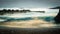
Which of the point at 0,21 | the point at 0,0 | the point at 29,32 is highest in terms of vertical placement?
the point at 0,0

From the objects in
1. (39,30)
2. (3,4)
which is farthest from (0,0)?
(39,30)

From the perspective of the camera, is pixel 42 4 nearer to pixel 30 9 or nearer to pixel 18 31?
pixel 30 9

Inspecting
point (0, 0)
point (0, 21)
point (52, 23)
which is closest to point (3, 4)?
point (0, 0)

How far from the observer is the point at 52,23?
127cm

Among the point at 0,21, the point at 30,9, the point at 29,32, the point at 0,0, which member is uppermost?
the point at 0,0

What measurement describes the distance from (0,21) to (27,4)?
1.23 ft

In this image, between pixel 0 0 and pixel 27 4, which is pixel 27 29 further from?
pixel 0 0

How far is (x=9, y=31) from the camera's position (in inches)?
49.9

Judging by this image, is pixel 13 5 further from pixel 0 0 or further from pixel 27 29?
pixel 27 29

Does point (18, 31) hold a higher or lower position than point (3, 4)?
lower

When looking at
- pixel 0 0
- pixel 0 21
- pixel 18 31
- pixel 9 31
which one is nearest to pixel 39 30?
pixel 18 31

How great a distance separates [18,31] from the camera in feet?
4.14

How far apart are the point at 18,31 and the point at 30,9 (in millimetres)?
290

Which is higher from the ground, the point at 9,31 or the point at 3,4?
the point at 3,4
